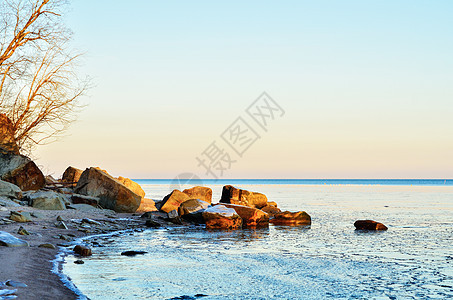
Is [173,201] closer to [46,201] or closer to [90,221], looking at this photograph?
[46,201]

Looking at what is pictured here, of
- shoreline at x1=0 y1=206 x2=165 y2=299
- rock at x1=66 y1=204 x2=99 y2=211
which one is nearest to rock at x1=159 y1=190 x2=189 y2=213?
shoreline at x1=0 y1=206 x2=165 y2=299

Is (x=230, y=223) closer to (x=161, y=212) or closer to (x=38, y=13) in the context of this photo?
(x=161, y=212)

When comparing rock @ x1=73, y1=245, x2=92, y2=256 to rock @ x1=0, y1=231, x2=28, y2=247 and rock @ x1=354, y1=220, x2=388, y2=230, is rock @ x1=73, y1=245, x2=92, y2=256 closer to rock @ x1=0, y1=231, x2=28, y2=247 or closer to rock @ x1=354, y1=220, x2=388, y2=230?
rock @ x1=0, y1=231, x2=28, y2=247

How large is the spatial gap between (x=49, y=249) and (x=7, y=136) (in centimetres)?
1152

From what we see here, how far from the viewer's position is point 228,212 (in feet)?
65.4

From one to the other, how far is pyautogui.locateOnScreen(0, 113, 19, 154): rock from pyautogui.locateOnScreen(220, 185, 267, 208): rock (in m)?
11.0

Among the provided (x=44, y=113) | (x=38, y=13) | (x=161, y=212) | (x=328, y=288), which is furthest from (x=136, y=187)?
(x=328, y=288)

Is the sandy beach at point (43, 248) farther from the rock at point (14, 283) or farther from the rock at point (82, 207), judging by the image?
the rock at point (82, 207)

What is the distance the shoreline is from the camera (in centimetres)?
704

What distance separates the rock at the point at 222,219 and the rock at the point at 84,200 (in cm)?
514

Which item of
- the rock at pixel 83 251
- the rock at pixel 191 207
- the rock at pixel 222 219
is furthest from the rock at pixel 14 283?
the rock at pixel 191 207

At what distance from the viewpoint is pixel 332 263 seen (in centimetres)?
1091

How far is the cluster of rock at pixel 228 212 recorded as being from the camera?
19609 mm

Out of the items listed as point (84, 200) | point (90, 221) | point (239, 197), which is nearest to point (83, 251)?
point (90, 221)
